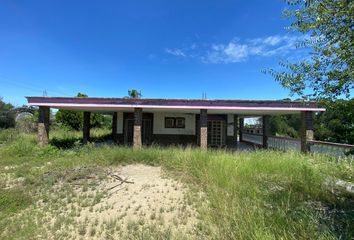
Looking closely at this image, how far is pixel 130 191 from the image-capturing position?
8.30 m

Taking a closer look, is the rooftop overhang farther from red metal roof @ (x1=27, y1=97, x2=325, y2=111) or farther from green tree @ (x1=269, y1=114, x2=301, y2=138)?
green tree @ (x1=269, y1=114, x2=301, y2=138)

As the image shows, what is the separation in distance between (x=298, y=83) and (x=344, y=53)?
0.98 meters

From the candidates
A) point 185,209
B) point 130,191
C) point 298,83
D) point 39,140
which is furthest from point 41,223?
point 39,140

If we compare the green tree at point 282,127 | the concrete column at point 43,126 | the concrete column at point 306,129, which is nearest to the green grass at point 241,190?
the concrete column at point 43,126

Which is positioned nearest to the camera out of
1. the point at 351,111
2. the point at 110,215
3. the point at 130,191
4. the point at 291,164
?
the point at 351,111

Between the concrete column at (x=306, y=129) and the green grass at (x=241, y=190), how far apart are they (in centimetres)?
538

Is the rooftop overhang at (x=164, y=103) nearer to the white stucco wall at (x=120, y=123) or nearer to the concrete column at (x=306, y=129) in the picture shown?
the concrete column at (x=306, y=129)

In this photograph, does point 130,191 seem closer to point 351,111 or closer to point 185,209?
point 185,209

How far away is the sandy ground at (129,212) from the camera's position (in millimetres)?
5689

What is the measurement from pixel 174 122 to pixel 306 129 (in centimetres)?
921

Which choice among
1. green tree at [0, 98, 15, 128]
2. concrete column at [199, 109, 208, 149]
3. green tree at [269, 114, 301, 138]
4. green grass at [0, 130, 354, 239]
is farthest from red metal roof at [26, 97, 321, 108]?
green tree at [269, 114, 301, 138]

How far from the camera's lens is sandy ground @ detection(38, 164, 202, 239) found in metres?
5.69

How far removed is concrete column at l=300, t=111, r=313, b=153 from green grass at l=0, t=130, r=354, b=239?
5381mm

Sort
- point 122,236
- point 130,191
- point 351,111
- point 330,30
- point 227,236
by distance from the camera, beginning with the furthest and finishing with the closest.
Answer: point 130,191, point 122,236, point 227,236, point 330,30, point 351,111
